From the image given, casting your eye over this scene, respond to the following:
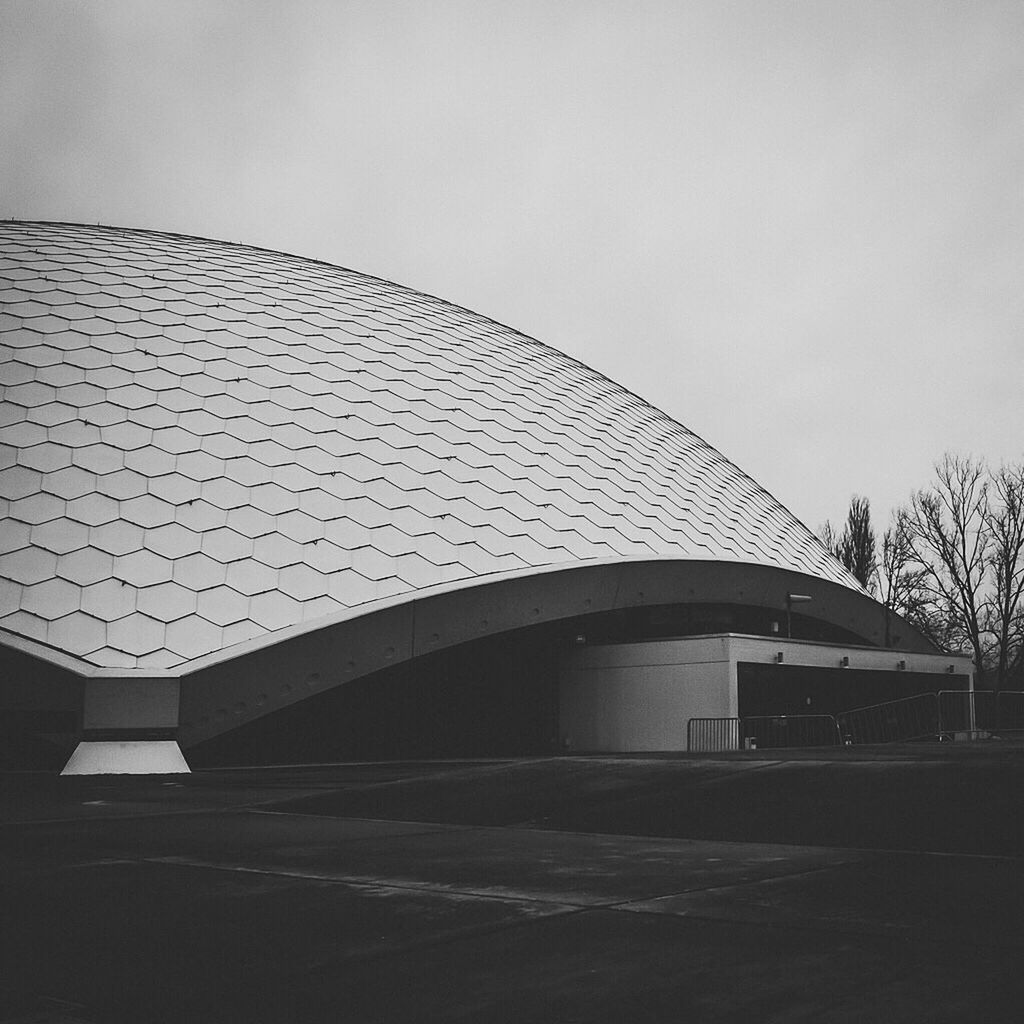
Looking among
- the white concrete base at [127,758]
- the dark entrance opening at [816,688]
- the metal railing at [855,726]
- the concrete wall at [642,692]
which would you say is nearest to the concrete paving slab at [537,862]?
the white concrete base at [127,758]

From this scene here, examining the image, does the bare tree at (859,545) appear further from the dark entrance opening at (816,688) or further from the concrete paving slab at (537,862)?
the concrete paving slab at (537,862)

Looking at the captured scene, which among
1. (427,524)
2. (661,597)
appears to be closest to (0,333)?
(427,524)

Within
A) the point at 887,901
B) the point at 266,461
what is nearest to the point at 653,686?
the point at 266,461

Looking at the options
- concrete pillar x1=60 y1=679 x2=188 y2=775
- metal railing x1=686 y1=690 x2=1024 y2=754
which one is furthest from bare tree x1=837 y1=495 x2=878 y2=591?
concrete pillar x1=60 y1=679 x2=188 y2=775

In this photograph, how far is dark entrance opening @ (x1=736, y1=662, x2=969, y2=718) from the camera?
23.5 metres

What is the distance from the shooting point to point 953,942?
409cm

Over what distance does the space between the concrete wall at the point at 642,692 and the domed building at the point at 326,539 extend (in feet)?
0.20

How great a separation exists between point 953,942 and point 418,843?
4.29 meters

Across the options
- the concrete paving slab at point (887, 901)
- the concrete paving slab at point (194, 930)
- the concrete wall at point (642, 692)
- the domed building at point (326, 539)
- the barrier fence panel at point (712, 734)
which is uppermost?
the domed building at point (326, 539)

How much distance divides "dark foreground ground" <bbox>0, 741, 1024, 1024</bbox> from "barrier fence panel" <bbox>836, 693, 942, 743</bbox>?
1693 cm

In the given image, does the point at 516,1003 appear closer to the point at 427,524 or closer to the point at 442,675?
the point at 427,524

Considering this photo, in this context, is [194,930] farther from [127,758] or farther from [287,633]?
[287,633]

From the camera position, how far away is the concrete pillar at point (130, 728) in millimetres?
16719

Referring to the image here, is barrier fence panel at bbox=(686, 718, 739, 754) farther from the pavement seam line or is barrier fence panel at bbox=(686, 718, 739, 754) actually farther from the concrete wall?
the pavement seam line
